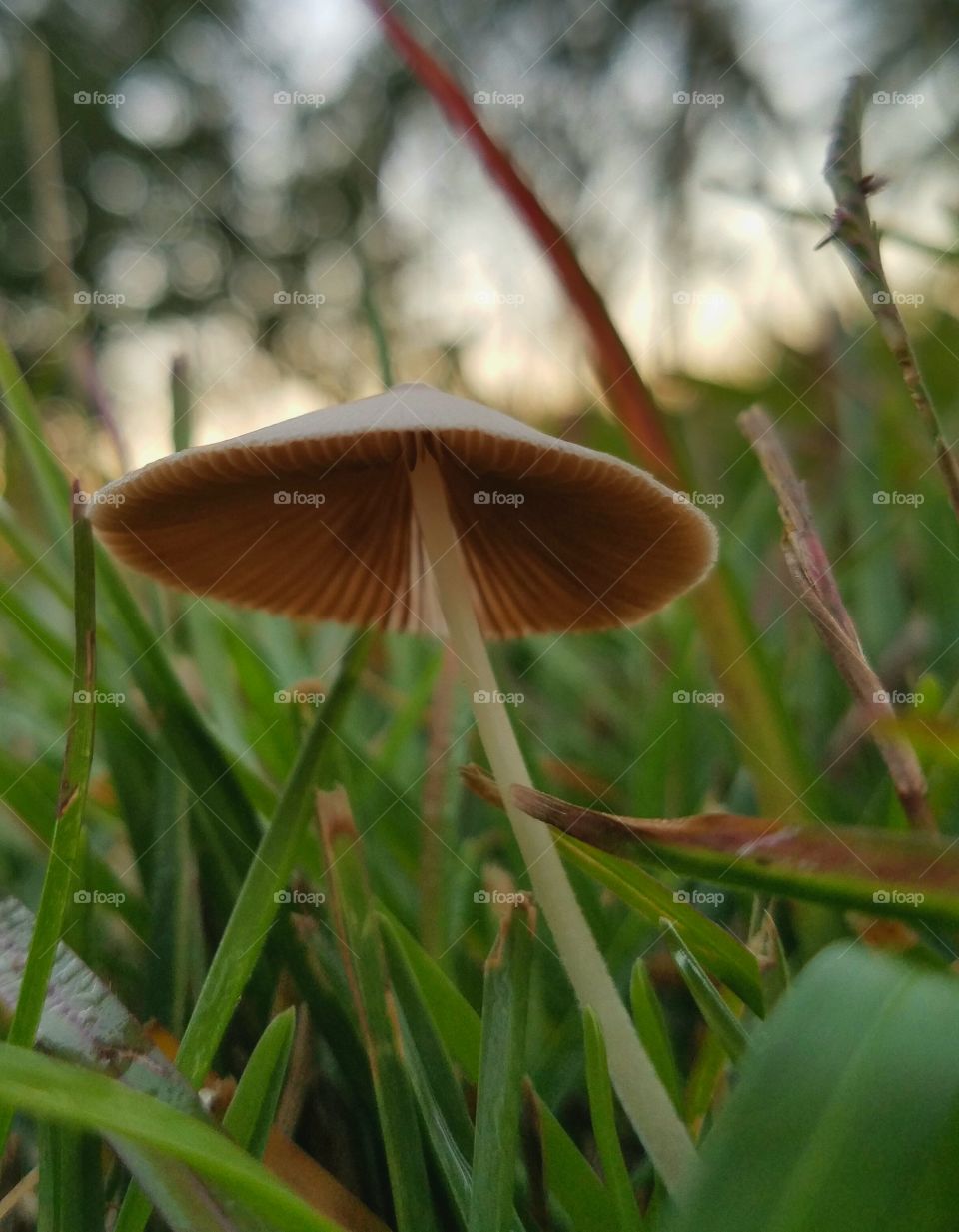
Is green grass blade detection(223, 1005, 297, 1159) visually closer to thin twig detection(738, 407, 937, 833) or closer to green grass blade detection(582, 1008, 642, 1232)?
green grass blade detection(582, 1008, 642, 1232)

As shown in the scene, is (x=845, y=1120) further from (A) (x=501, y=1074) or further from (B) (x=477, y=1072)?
(B) (x=477, y=1072)

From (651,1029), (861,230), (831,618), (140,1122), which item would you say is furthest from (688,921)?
(861,230)

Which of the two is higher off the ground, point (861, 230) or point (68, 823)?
point (861, 230)

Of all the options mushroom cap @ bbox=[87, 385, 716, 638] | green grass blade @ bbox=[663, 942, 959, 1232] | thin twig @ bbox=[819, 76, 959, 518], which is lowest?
green grass blade @ bbox=[663, 942, 959, 1232]

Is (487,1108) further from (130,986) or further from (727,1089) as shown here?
(130,986)

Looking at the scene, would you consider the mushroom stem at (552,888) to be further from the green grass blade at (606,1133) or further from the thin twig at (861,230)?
the thin twig at (861,230)

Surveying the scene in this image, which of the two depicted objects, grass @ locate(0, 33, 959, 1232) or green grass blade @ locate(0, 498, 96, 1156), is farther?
green grass blade @ locate(0, 498, 96, 1156)

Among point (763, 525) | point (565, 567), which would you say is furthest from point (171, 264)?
point (565, 567)

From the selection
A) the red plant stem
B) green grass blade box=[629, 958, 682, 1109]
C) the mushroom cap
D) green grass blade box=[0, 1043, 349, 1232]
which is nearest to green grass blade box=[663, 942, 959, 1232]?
green grass blade box=[0, 1043, 349, 1232]
